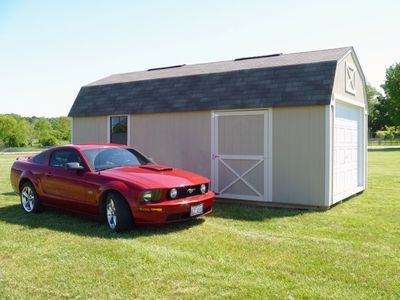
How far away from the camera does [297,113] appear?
9.50 m

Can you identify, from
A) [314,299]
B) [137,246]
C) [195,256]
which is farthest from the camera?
[137,246]

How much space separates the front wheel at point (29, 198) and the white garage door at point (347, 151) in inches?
258

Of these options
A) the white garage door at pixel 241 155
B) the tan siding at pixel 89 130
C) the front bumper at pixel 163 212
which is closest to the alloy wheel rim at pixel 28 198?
the front bumper at pixel 163 212

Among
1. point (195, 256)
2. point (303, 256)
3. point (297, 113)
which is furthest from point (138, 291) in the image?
point (297, 113)

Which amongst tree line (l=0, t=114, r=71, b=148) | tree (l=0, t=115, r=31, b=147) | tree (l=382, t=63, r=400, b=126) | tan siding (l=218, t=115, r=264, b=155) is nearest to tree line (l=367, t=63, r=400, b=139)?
tree (l=382, t=63, r=400, b=126)

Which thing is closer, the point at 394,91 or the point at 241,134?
the point at 241,134

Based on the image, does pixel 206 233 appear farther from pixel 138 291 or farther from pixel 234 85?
pixel 234 85

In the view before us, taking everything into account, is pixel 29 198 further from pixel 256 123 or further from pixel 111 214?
pixel 256 123

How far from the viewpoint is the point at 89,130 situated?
42.4 feet

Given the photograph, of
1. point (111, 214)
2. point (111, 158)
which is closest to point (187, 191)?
point (111, 214)

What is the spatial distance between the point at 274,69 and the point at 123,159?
427 cm

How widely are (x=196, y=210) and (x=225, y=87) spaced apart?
4216 mm

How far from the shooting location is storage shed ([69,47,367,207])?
938 cm

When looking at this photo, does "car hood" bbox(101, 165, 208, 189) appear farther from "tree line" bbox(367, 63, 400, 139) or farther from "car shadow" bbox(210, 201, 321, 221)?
"tree line" bbox(367, 63, 400, 139)
